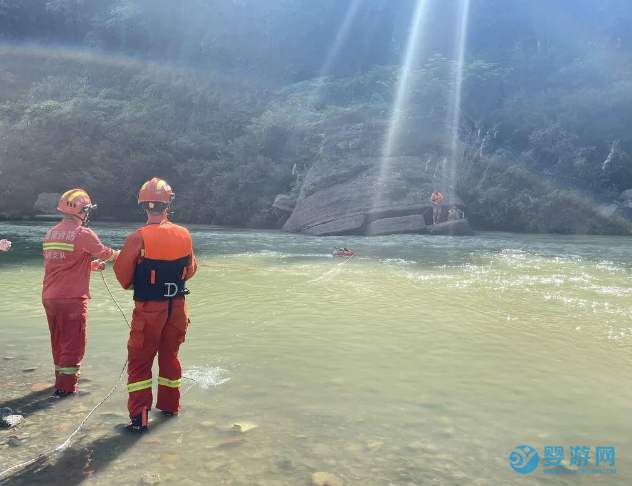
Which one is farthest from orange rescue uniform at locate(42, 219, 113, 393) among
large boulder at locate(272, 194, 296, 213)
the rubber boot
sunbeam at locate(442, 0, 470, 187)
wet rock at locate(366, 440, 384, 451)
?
sunbeam at locate(442, 0, 470, 187)

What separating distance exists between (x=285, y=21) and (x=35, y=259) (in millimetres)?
37981

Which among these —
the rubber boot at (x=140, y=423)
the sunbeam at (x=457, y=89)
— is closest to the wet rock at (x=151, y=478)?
the rubber boot at (x=140, y=423)

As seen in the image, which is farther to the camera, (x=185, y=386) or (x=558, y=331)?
(x=558, y=331)

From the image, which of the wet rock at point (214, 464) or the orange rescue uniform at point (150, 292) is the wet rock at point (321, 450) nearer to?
the wet rock at point (214, 464)

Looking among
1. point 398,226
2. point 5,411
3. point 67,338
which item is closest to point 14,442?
point 5,411

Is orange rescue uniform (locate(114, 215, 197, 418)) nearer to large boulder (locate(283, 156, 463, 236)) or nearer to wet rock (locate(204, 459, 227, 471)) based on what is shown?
wet rock (locate(204, 459, 227, 471))

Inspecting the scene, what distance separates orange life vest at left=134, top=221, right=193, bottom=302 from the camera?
4.17 metres

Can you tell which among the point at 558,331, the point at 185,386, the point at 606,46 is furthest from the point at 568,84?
the point at 185,386

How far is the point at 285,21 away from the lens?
45906 millimetres

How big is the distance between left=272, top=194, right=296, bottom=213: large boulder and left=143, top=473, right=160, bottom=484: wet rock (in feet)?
80.9

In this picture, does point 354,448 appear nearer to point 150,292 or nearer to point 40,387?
point 150,292

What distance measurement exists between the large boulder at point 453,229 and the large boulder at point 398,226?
0.57m

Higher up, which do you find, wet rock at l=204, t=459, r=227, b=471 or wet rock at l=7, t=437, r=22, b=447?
wet rock at l=7, t=437, r=22, b=447

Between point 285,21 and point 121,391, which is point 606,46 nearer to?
point 285,21
